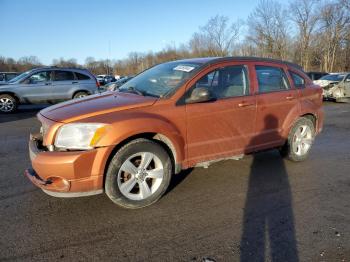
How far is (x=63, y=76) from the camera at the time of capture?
13.5m

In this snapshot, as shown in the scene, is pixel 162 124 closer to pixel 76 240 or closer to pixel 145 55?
pixel 76 240

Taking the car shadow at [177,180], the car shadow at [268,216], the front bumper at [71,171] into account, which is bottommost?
the car shadow at [268,216]

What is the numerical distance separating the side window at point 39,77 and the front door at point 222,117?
10.4 meters

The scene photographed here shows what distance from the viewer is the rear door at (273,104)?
4953mm

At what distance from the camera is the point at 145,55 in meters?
80.8

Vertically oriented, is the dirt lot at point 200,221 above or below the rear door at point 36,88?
below

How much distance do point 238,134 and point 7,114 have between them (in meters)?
10.8

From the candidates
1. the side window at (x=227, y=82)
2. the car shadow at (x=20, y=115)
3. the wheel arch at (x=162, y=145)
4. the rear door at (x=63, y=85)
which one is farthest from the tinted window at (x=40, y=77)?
A: the wheel arch at (x=162, y=145)

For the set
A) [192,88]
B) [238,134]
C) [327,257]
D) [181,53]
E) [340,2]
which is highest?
[340,2]

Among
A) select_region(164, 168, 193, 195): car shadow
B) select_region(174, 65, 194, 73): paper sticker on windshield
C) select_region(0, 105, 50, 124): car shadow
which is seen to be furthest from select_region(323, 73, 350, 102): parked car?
select_region(174, 65, 194, 73): paper sticker on windshield

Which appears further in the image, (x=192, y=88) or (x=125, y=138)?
(x=192, y=88)

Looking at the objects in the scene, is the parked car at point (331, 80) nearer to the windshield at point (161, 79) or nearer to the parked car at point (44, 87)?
the parked car at point (44, 87)

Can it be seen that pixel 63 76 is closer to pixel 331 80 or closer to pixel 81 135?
pixel 81 135

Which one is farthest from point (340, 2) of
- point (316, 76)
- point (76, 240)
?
point (76, 240)
